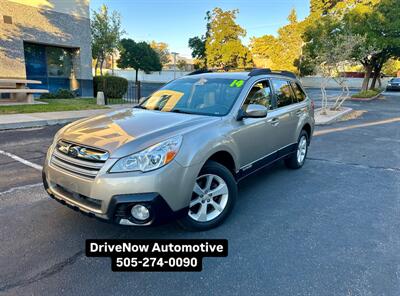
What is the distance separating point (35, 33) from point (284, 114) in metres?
13.8

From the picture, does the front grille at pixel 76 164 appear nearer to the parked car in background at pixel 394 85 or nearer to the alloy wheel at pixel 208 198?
the alloy wheel at pixel 208 198

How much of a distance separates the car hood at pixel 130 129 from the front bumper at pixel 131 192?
229mm

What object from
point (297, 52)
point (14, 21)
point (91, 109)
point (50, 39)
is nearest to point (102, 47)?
point (50, 39)

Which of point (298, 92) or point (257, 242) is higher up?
point (298, 92)

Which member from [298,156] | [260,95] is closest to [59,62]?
[298,156]

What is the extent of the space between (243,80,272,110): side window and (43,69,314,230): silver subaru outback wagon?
0.04ft

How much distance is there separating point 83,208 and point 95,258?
1.57ft

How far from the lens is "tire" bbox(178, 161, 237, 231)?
3016mm

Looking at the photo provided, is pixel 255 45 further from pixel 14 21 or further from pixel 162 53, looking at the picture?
pixel 162 53

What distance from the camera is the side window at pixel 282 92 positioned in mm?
4478

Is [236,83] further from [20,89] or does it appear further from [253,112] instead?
[20,89]

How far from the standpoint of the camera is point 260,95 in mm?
4062

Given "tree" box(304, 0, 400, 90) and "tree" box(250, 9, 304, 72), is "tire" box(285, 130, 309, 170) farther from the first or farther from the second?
"tree" box(250, 9, 304, 72)

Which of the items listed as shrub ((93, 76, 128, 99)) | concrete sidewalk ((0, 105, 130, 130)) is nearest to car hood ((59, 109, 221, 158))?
concrete sidewalk ((0, 105, 130, 130))
